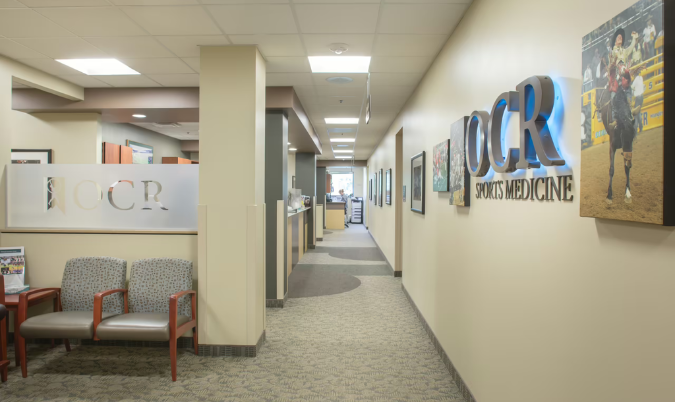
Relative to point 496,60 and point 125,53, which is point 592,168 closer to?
point 496,60

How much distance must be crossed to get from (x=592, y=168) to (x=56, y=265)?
15.3 feet

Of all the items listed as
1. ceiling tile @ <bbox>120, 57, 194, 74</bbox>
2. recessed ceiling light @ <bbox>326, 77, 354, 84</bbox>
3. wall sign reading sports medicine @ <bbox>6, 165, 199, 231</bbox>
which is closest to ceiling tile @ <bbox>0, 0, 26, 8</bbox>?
ceiling tile @ <bbox>120, 57, 194, 74</bbox>

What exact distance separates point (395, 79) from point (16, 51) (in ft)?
13.0

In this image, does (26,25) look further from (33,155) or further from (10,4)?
(33,155)

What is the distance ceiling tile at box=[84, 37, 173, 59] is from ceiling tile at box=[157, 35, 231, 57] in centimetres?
9

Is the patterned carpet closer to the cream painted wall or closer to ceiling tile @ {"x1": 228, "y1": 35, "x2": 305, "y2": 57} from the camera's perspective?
the cream painted wall

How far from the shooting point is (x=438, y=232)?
12.5ft

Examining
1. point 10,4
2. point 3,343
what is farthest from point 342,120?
point 3,343

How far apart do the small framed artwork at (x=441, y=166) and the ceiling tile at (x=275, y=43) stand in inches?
64.3

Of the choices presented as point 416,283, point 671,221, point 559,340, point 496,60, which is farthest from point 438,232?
point 671,221

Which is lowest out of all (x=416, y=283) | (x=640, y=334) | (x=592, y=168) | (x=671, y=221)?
(x=416, y=283)

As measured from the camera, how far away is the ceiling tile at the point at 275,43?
3475 millimetres

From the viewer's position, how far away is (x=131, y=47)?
3689mm

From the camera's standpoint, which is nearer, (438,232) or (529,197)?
(529,197)
